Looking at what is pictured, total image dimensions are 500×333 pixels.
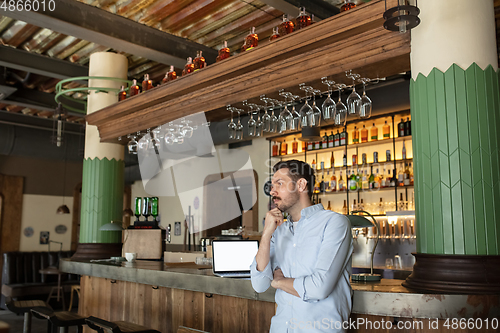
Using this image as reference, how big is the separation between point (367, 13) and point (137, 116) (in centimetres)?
269

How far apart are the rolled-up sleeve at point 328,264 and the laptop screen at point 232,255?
3.75 feet

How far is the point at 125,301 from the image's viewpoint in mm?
3781

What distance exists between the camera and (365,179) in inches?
251

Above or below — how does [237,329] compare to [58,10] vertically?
below

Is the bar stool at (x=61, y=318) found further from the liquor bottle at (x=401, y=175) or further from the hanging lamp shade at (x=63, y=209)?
the hanging lamp shade at (x=63, y=209)

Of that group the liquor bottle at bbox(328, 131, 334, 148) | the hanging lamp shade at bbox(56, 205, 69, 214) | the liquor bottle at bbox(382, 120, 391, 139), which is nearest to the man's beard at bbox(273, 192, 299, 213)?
the liquor bottle at bbox(382, 120, 391, 139)

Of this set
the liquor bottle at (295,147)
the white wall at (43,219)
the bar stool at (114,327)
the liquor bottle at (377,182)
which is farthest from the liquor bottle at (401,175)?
the white wall at (43,219)

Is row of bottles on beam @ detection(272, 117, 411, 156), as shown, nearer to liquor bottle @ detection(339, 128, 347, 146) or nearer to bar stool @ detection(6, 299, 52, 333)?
liquor bottle @ detection(339, 128, 347, 146)

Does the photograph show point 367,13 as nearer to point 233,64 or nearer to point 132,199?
point 233,64

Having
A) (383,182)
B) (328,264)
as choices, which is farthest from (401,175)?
(328,264)

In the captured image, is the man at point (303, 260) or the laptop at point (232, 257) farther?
the laptop at point (232, 257)

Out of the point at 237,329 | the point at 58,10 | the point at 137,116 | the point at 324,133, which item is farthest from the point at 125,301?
the point at 324,133

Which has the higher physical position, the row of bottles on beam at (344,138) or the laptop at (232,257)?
the row of bottles on beam at (344,138)

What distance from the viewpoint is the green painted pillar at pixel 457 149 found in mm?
2205
